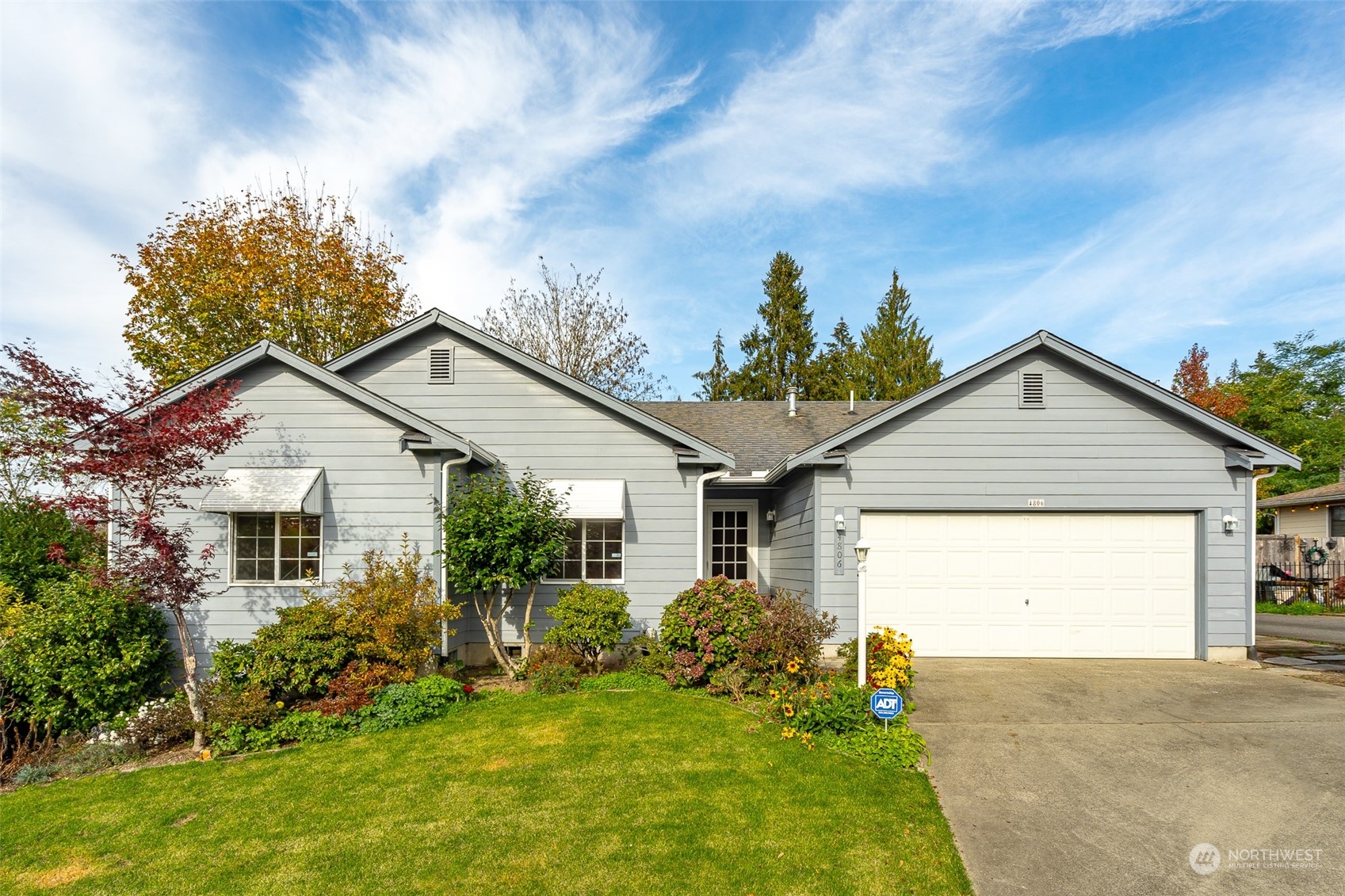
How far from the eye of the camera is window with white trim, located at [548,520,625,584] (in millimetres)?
12031

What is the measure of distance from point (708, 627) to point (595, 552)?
3343 millimetres

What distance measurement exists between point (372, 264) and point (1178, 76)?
Result: 2388 cm

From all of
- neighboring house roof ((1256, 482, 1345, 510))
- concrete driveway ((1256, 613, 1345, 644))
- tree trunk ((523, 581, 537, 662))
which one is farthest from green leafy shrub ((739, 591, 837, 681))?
neighboring house roof ((1256, 482, 1345, 510))

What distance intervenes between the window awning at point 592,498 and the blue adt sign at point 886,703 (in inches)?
210

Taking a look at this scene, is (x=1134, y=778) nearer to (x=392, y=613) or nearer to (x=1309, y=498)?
(x=392, y=613)

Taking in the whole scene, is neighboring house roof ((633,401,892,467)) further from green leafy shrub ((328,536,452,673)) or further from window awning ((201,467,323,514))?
window awning ((201,467,323,514))

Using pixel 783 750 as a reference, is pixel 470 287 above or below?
above

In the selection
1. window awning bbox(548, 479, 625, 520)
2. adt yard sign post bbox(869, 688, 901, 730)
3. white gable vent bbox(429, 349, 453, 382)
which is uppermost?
white gable vent bbox(429, 349, 453, 382)

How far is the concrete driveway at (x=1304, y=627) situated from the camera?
1512 centimetres

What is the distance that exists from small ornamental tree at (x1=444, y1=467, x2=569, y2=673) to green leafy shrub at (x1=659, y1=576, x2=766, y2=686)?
7.31 ft

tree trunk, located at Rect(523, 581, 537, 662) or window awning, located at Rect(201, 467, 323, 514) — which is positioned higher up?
window awning, located at Rect(201, 467, 323, 514)

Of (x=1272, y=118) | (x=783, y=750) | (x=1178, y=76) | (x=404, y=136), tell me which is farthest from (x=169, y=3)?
(x=1272, y=118)

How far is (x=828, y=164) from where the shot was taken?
15719 mm

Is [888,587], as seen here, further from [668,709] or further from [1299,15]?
[1299,15]
